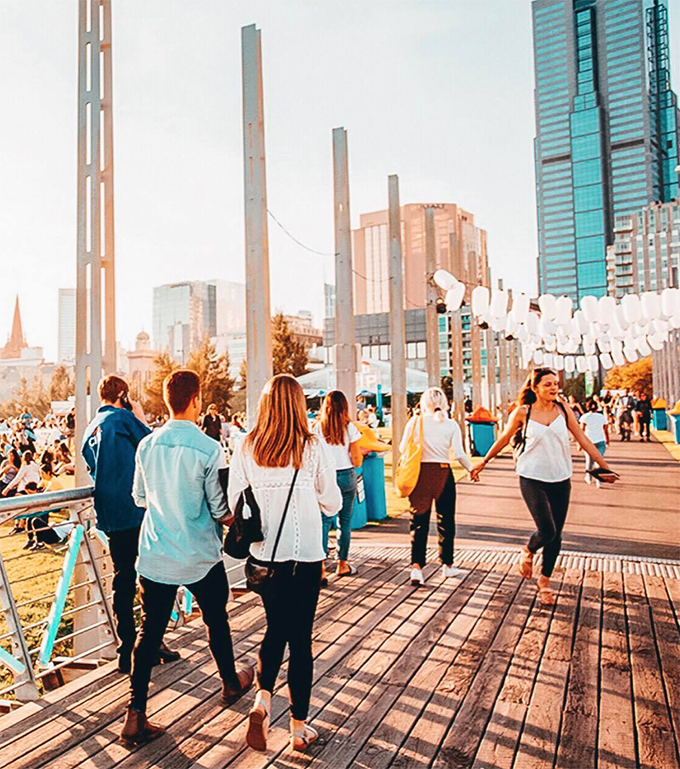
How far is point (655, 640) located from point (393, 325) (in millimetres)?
9632

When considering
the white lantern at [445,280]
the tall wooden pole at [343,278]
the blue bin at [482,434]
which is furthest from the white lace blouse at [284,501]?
the blue bin at [482,434]

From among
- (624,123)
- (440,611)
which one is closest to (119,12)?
(440,611)

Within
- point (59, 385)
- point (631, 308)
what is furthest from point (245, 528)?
point (59, 385)

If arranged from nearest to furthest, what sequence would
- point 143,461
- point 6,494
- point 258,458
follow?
point 258,458 < point 143,461 < point 6,494

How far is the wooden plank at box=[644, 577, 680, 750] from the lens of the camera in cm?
355

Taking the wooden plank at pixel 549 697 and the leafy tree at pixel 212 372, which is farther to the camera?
the leafy tree at pixel 212 372

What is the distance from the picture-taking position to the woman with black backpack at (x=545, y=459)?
17.3 ft

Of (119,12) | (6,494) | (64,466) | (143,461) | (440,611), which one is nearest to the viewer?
(143,461)

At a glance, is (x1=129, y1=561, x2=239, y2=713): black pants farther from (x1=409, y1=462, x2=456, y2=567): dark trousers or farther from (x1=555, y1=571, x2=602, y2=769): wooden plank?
(x1=409, y1=462, x2=456, y2=567): dark trousers

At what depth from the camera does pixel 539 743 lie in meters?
3.17

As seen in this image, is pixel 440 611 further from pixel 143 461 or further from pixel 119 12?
pixel 119 12

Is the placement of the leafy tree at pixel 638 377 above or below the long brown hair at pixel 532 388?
above

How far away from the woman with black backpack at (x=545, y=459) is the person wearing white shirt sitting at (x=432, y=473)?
60 cm

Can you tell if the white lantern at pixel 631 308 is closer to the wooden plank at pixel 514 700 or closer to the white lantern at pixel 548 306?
the white lantern at pixel 548 306
